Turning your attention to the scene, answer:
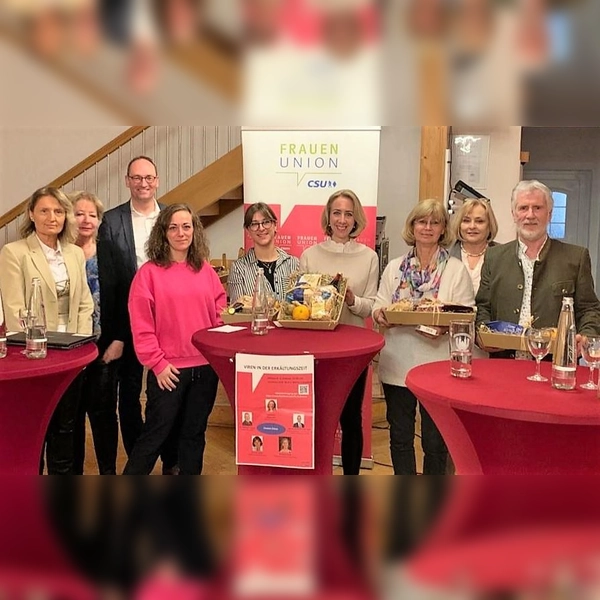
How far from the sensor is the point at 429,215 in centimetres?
261

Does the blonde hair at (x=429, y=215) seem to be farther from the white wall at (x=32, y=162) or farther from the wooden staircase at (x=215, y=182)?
the white wall at (x=32, y=162)

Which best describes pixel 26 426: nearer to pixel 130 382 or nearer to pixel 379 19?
pixel 130 382

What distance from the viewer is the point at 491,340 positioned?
223cm

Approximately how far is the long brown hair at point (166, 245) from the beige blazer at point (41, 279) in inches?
12.3

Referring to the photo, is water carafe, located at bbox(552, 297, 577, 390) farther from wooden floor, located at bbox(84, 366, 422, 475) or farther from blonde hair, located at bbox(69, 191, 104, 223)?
blonde hair, located at bbox(69, 191, 104, 223)

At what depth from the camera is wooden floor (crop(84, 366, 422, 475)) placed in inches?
130

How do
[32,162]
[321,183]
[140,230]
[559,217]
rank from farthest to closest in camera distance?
[559,217], [32,162], [321,183], [140,230]

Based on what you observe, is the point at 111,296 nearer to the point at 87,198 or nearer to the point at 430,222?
the point at 87,198

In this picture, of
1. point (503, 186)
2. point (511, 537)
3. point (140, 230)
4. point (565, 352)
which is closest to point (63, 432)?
point (140, 230)

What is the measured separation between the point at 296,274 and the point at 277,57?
240 centimetres

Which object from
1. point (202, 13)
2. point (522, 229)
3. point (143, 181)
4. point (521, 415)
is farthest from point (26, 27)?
point (143, 181)

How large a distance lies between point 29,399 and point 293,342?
2.77 ft

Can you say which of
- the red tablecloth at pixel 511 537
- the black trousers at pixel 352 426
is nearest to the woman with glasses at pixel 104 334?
the black trousers at pixel 352 426

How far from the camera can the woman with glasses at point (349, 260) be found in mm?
2783
